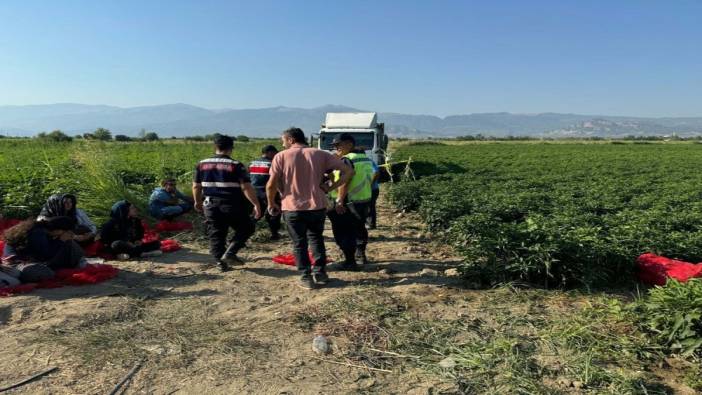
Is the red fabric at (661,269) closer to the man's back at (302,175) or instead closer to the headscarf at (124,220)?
the man's back at (302,175)

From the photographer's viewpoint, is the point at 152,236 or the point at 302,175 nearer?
the point at 302,175

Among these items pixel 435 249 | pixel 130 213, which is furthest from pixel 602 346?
pixel 130 213

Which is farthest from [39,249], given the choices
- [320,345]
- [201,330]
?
[320,345]

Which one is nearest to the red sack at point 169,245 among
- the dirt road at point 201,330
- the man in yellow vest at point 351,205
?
the dirt road at point 201,330

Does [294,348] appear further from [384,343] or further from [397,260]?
[397,260]

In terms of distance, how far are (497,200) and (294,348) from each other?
239 inches

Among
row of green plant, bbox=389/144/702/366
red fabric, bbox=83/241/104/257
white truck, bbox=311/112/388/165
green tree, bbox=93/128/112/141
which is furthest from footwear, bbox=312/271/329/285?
white truck, bbox=311/112/388/165

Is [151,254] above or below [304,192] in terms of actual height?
below

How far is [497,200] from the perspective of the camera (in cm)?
874

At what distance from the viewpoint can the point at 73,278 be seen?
5.36 metres

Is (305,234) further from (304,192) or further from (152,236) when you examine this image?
(152,236)

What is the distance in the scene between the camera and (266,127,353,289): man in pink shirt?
5211 millimetres

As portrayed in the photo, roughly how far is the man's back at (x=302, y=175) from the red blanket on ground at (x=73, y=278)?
7.82 ft

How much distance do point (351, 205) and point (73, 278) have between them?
342 centimetres
